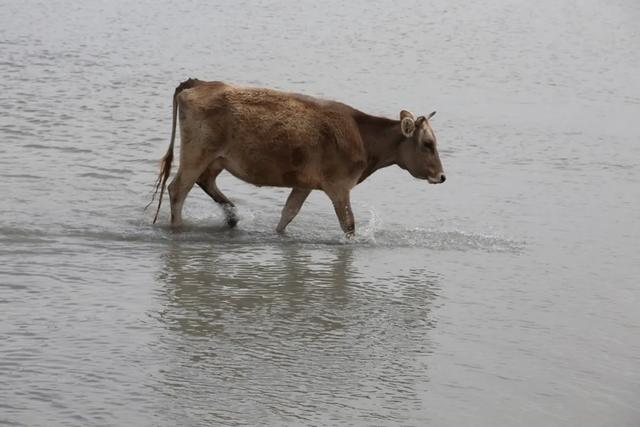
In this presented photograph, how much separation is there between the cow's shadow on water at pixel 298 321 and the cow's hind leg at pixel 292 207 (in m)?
0.54

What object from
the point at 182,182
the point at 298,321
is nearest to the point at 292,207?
the point at 182,182

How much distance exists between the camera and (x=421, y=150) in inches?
445

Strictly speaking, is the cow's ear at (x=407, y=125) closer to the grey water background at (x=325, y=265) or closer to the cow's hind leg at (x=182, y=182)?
the grey water background at (x=325, y=265)

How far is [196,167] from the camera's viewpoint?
35.6 ft

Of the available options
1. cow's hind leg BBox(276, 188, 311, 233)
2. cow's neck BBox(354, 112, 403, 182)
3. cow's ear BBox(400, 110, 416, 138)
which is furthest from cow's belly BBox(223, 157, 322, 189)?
cow's ear BBox(400, 110, 416, 138)

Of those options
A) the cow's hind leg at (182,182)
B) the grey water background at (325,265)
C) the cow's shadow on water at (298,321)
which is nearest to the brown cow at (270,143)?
the cow's hind leg at (182,182)

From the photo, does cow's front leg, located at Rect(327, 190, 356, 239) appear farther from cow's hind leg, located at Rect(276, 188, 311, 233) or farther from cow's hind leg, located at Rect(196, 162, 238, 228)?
cow's hind leg, located at Rect(196, 162, 238, 228)

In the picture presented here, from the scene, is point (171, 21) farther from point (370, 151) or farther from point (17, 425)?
point (17, 425)

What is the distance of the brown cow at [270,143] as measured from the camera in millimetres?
10750

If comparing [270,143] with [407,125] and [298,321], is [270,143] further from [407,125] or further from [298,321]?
[298,321]

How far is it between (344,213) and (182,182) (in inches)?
51.9

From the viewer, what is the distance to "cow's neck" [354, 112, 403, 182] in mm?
11195

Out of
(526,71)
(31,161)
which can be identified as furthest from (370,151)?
(526,71)

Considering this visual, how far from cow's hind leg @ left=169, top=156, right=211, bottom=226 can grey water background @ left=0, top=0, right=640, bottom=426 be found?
0.19 meters
